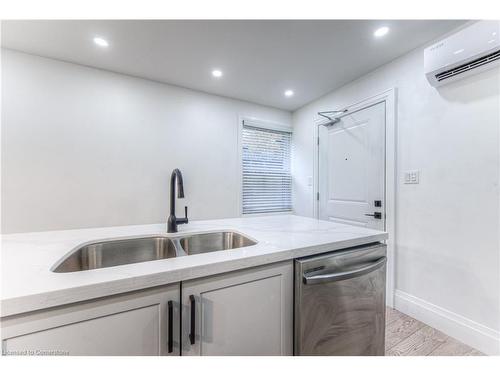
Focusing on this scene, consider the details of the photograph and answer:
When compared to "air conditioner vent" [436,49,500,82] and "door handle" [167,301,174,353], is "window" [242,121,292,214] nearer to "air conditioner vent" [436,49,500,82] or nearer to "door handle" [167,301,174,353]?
"air conditioner vent" [436,49,500,82]

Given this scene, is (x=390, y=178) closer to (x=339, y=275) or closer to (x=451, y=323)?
(x=451, y=323)

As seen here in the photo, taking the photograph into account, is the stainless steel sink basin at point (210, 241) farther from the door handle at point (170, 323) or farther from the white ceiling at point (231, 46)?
the white ceiling at point (231, 46)

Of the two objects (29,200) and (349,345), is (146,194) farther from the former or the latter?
(349,345)

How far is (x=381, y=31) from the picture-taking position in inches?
69.1

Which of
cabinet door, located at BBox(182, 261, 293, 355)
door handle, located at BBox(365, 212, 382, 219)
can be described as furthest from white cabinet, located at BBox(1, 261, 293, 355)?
door handle, located at BBox(365, 212, 382, 219)

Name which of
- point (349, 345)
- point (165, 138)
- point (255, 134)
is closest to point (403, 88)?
point (255, 134)

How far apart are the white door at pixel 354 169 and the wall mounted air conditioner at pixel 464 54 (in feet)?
1.76

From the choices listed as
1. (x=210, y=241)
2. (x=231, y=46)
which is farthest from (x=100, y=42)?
(x=210, y=241)

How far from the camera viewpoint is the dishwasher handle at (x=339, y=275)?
930 millimetres

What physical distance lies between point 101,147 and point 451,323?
3679 millimetres

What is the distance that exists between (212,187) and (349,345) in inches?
92.6

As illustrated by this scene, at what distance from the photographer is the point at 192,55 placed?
6.95 ft

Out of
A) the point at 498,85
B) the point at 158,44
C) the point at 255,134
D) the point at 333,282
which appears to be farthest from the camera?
the point at 255,134
